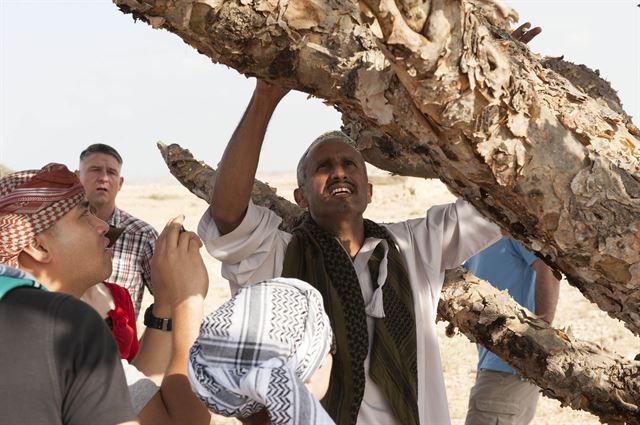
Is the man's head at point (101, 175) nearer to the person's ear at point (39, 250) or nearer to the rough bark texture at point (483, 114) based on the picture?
the person's ear at point (39, 250)

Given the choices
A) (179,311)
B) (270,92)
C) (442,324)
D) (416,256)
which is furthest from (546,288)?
(442,324)

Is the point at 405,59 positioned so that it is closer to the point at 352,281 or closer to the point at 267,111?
the point at 267,111

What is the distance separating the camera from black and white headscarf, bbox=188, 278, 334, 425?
1689mm

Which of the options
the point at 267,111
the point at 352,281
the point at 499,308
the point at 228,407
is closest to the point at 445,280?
the point at 499,308

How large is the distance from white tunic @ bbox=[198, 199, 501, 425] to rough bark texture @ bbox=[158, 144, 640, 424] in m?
0.15

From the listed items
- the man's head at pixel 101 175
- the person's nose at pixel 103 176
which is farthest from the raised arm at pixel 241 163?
the person's nose at pixel 103 176

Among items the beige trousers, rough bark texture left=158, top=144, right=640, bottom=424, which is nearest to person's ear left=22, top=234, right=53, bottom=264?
rough bark texture left=158, top=144, right=640, bottom=424

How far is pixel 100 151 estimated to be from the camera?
6031 mm

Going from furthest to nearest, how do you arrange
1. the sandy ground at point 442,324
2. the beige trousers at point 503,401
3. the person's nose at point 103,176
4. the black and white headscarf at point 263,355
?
the sandy ground at point 442,324
the person's nose at point 103,176
the beige trousers at point 503,401
the black and white headscarf at point 263,355

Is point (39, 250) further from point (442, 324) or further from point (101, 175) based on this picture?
point (442, 324)

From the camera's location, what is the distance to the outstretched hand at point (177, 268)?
235 cm

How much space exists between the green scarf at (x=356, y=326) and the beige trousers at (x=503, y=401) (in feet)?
5.39

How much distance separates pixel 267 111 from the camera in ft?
9.52

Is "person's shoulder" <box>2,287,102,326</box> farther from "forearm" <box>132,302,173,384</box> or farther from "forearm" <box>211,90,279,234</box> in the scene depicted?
"forearm" <box>211,90,279,234</box>
